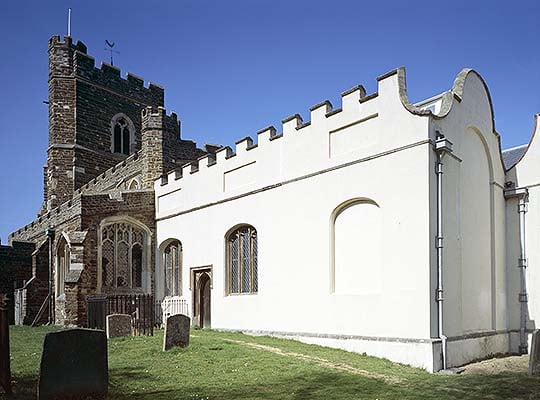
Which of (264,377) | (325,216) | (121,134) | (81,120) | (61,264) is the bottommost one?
(264,377)

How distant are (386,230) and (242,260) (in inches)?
256

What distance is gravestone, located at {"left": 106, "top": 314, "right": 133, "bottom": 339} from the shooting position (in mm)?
15250

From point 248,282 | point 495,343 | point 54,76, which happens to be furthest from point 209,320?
point 54,76

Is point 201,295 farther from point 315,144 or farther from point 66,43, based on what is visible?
point 66,43

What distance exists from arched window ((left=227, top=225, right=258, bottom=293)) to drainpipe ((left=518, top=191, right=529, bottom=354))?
8.18 meters

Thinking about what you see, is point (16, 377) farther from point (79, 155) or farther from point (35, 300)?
point (79, 155)

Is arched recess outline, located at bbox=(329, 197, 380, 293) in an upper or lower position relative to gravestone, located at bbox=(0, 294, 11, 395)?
upper

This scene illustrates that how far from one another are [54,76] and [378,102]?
1054 inches

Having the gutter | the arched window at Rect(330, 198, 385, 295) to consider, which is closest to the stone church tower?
the arched window at Rect(330, 198, 385, 295)

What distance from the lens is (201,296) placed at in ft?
68.0

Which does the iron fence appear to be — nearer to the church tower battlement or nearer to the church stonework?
the church stonework

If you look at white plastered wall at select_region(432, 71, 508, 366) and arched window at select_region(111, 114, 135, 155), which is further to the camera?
arched window at select_region(111, 114, 135, 155)

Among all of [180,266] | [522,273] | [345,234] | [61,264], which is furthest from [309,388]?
[61,264]

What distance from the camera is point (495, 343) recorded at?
15625mm
